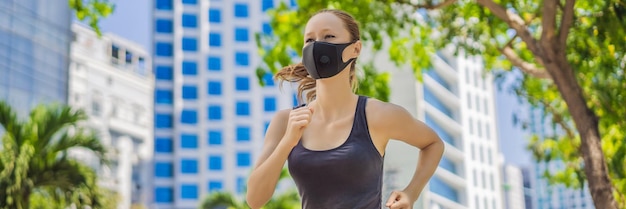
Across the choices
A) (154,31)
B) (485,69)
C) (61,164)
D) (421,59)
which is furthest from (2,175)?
(154,31)

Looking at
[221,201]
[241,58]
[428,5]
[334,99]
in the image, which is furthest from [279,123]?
[241,58]

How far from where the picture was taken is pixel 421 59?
13297 mm

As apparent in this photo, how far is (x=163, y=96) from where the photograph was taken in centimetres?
7675

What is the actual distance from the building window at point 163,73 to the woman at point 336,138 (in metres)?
73.1

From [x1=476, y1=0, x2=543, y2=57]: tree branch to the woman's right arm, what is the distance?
20.1ft

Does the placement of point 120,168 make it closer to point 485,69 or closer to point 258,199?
point 485,69

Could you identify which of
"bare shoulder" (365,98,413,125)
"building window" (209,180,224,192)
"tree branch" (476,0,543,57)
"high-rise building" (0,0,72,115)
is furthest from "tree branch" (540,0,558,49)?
"building window" (209,180,224,192)

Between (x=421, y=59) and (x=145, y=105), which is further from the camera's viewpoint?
(x=145, y=105)

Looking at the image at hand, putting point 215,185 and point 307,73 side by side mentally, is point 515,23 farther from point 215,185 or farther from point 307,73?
point 215,185

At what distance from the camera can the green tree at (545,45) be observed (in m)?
9.33

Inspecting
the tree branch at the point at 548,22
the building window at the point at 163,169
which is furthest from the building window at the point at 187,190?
the tree branch at the point at 548,22

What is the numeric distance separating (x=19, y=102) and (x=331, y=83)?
65866 millimetres

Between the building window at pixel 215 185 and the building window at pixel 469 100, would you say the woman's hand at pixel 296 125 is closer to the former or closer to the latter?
the building window at pixel 215 185

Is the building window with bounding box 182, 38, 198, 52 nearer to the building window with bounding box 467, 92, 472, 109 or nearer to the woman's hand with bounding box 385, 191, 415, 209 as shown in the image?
the building window with bounding box 467, 92, 472, 109
